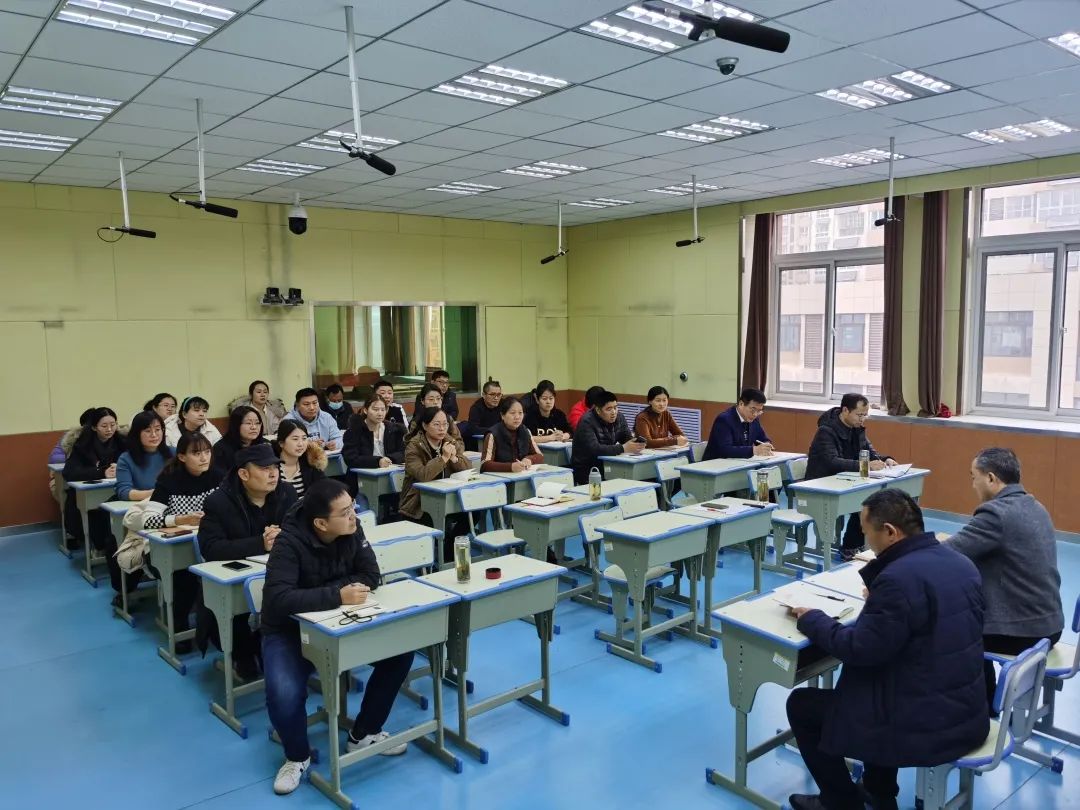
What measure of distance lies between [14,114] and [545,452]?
5.01 meters

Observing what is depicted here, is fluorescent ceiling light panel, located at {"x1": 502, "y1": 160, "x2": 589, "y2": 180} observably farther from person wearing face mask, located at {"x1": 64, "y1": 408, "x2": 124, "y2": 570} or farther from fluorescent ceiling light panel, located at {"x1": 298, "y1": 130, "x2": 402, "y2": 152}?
person wearing face mask, located at {"x1": 64, "y1": 408, "x2": 124, "y2": 570}

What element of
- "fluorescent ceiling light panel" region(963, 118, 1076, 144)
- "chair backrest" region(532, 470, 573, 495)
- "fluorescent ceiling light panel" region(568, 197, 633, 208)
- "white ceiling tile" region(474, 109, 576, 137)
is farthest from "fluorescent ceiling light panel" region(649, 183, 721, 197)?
"chair backrest" region(532, 470, 573, 495)

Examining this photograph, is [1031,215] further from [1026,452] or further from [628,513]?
[628,513]

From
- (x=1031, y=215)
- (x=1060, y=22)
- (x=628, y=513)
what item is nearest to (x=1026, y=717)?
(x=628, y=513)

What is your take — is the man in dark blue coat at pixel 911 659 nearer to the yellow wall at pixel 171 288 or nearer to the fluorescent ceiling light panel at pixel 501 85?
the fluorescent ceiling light panel at pixel 501 85

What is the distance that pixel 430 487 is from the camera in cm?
566

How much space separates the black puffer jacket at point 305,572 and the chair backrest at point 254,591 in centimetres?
25

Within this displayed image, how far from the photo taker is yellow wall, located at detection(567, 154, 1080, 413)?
8.02 meters

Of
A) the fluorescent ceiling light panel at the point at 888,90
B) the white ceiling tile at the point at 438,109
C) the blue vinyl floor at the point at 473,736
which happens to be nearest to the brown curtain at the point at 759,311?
the fluorescent ceiling light panel at the point at 888,90

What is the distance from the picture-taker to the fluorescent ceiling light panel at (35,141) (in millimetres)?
5900

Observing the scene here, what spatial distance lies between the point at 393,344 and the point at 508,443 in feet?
14.4

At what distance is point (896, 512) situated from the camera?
2703mm

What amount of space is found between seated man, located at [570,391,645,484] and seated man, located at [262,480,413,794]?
11.9 ft

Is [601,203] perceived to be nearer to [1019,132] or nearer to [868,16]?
[1019,132]
